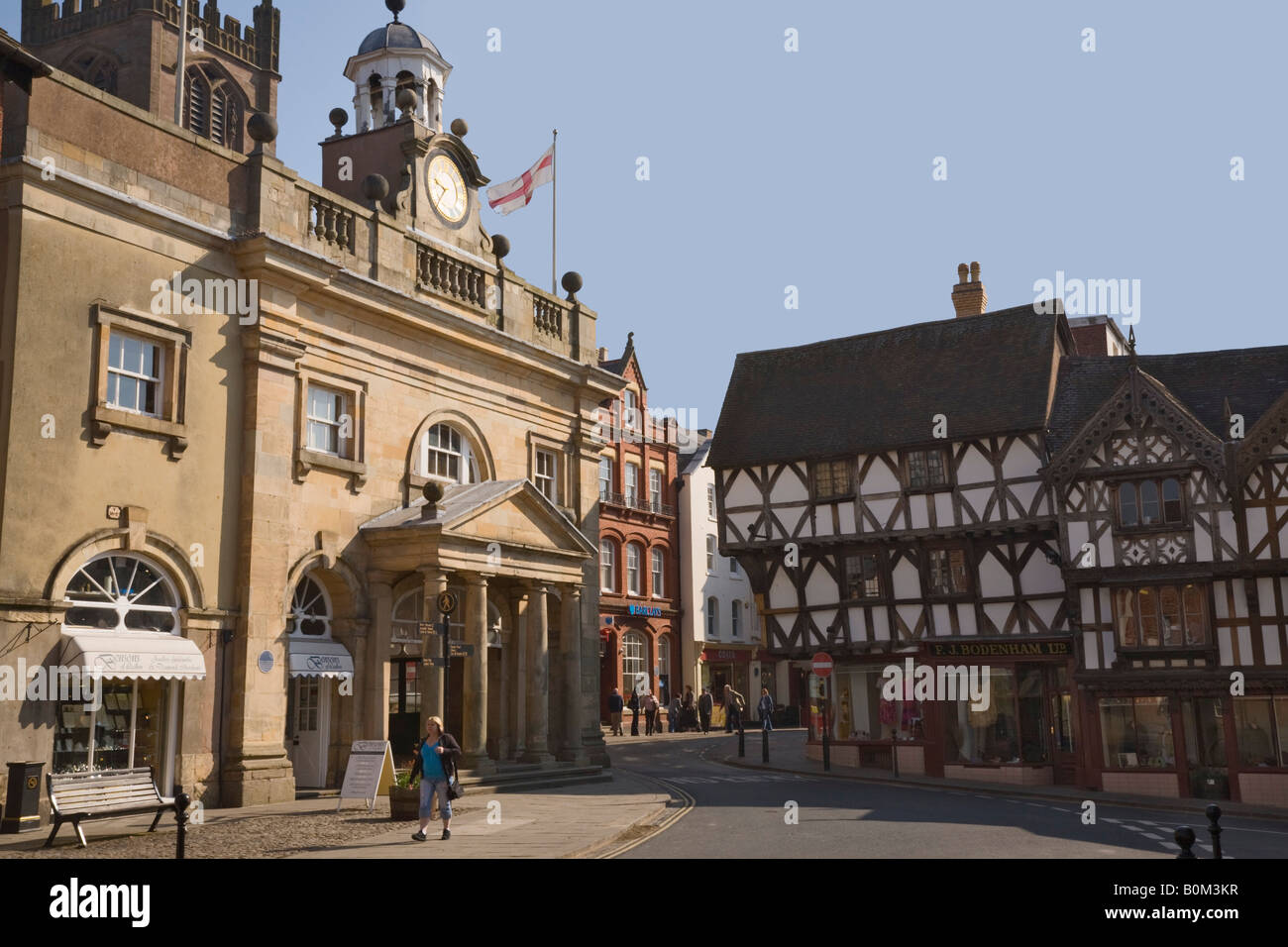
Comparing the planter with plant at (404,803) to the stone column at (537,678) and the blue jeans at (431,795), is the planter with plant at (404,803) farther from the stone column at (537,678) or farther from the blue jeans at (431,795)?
the stone column at (537,678)

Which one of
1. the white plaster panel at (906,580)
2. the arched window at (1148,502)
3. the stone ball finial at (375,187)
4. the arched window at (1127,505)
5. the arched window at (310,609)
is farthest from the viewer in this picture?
the white plaster panel at (906,580)

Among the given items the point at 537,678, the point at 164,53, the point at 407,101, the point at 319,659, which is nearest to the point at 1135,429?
the point at 537,678

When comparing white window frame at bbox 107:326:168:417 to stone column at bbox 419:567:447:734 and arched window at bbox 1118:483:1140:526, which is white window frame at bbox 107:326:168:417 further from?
arched window at bbox 1118:483:1140:526

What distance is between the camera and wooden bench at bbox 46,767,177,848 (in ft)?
46.2

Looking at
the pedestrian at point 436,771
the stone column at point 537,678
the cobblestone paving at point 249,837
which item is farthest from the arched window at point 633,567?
the pedestrian at point 436,771

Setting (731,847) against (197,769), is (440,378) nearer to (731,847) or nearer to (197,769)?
(197,769)

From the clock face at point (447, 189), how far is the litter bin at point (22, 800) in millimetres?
14959

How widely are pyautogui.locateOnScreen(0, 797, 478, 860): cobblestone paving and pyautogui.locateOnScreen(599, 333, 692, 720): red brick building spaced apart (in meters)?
30.1

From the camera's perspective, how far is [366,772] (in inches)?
714

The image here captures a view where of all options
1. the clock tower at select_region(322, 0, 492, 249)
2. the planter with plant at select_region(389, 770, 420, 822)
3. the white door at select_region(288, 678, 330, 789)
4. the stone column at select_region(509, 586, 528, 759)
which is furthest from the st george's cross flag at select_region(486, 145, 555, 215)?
the planter with plant at select_region(389, 770, 420, 822)

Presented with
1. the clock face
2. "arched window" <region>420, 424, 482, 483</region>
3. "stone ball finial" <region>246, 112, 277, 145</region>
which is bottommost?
"arched window" <region>420, 424, 482, 483</region>

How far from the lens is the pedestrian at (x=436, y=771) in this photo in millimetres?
15281

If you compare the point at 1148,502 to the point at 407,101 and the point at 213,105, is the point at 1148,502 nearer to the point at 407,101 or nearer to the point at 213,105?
the point at 407,101

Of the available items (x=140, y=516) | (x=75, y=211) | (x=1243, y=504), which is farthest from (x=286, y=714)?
(x=1243, y=504)
